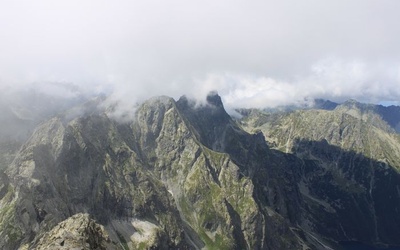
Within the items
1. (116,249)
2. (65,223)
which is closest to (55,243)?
(65,223)

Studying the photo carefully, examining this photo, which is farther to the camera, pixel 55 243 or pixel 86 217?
pixel 86 217

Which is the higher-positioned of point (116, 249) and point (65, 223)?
point (65, 223)

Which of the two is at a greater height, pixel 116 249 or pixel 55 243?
pixel 55 243

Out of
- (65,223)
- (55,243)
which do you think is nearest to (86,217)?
(65,223)

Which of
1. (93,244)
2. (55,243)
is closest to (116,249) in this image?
(93,244)

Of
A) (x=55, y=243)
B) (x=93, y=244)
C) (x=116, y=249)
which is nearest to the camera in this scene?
(x=55, y=243)

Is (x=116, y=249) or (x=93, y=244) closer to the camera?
(x=93, y=244)

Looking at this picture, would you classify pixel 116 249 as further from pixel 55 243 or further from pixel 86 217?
pixel 55 243

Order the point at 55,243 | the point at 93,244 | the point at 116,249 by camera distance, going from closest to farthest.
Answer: the point at 55,243, the point at 93,244, the point at 116,249
